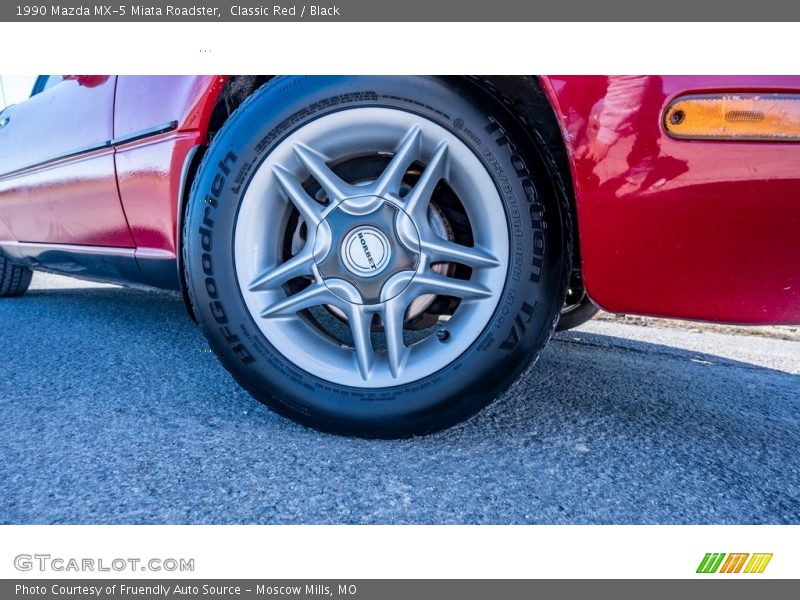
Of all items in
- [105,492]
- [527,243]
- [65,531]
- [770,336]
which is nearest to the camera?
[65,531]

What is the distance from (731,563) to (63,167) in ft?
7.53

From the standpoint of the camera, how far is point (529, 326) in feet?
3.53

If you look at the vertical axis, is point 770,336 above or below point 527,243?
below

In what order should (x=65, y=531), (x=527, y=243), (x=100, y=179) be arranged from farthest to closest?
(x=100, y=179), (x=527, y=243), (x=65, y=531)

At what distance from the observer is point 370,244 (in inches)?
44.8

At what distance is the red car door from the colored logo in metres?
1.73

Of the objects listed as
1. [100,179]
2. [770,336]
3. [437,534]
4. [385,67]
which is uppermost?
[385,67]

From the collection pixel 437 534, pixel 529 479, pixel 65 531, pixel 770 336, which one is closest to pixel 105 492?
pixel 65 531

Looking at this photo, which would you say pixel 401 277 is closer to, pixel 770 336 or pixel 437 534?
pixel 437 534

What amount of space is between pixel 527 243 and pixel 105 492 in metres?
0.94

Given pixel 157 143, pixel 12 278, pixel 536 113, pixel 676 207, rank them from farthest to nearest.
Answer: pixel 12 278
pixel 157 143
pixel 536 113
pixel 676 207

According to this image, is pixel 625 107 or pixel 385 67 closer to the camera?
pixel 625 107

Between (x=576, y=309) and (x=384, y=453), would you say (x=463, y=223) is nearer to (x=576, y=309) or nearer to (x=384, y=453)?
(x=384, y=453)

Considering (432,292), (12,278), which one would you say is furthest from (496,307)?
(12,278)
